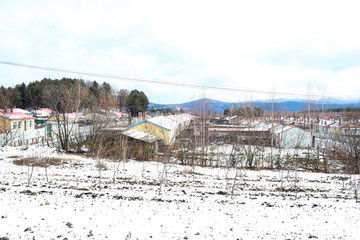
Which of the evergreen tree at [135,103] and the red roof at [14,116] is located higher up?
the evergreen tree at [135,103]

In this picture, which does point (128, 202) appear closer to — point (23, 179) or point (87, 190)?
point (87, 190)

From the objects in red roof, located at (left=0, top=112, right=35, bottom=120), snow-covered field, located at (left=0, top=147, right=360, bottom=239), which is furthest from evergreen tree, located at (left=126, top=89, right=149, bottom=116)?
snow-covered field, located at (left=0, top=147, right=360, bottom=239)

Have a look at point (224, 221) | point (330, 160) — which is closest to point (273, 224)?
point (224, 221)

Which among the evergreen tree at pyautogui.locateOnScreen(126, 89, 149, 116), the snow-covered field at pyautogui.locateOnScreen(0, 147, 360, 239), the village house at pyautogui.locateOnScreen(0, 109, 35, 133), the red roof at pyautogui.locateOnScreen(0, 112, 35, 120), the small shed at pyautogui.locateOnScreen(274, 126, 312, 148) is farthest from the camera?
the evergreen tree at pyautogui.locateOnScreen(126, 89, 149, 116)

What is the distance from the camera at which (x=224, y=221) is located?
17.0 ft

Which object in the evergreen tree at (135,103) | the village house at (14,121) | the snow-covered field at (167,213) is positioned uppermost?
the evergreen tree at (135,103)

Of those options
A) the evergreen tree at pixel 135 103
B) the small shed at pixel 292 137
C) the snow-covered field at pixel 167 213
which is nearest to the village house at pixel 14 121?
the snow-covered field at pixel 167 213

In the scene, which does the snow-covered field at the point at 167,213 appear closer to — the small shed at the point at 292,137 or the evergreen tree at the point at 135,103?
the small shed at the point at 292,137

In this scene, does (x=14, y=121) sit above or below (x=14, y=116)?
below

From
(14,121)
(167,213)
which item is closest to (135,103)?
(14,121)

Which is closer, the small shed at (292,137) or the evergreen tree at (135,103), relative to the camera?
the small shed at (292,137)

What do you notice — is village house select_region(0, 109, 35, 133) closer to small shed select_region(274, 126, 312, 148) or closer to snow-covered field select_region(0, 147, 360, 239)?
snow-covered field select_region(0, 147, 360, 239)

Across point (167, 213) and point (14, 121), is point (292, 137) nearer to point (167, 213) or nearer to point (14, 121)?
point (167, 213)

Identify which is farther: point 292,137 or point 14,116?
point 14,116
